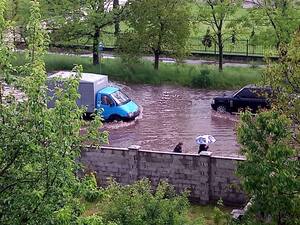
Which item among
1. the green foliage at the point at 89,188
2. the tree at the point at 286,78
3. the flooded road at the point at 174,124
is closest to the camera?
the green foliage at the point at 89,188

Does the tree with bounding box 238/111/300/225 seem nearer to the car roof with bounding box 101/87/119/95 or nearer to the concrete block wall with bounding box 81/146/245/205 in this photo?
the concrete block wall with bounding box 81/146/245/205

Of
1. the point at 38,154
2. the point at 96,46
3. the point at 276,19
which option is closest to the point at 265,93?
the point at 38,154

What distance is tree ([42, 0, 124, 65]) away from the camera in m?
34.9

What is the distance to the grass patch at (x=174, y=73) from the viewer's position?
33.5 meters

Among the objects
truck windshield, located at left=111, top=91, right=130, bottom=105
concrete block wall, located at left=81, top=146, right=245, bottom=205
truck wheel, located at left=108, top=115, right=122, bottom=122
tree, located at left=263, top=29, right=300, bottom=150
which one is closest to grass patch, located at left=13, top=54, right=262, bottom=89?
truck windshield, located at left=111, top=91, right=130, bottom=105

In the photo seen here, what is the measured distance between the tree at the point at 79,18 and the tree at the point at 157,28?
1.20m

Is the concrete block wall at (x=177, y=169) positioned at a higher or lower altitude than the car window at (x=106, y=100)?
lower

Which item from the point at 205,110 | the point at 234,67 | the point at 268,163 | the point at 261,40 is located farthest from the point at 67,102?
the point at 234,67

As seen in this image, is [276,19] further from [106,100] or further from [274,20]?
[106,100]

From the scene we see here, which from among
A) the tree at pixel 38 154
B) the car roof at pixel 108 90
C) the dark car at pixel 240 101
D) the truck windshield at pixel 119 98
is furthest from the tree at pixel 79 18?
the tree at pixel 38 154

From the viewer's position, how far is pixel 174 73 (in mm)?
34531

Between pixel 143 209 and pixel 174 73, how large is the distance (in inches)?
842

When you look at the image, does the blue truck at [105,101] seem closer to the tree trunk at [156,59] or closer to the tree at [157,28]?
the tree at [157,28]

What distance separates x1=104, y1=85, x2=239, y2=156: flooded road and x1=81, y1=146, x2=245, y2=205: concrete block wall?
398 centimetres
